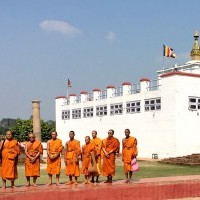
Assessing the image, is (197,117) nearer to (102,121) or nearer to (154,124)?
(154,124)

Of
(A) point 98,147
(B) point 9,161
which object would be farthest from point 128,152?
(B) point 9,161

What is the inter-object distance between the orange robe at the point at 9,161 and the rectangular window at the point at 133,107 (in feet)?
57.2

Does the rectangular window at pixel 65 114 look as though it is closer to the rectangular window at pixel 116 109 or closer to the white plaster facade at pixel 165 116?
the white plaster facade at pixel 165 116

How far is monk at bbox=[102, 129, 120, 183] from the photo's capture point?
37.8ft

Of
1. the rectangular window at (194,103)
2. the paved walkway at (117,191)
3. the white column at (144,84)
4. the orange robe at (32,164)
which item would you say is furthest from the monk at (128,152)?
the white column at (144,84)

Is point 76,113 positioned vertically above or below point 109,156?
above

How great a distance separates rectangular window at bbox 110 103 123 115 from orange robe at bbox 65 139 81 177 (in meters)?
17.9

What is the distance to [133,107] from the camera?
91.8 ft

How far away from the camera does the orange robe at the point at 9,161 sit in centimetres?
1049

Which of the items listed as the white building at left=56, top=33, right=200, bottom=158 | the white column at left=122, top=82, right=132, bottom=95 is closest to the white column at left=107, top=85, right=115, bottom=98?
the white building at left=56, top=33, right=200, bottom=158

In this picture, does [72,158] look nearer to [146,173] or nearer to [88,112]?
[146,173]

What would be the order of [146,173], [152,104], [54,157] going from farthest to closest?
1. [152,104]
2. [146,173]
3. [54,157]

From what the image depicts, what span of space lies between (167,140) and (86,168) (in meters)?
13.8

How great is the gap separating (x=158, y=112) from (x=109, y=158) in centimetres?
1435
